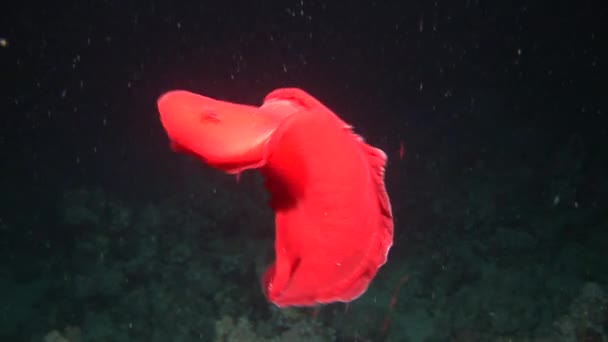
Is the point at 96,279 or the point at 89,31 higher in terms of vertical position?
the point at 89,31

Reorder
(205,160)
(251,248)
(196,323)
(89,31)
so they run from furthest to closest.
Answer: (89,31), (251,248), (196,323), (205,160)

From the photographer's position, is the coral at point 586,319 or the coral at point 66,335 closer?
the coral at point 586,319

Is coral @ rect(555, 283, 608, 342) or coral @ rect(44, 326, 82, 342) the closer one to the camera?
coral @ rect(555, 283, 608, 342)

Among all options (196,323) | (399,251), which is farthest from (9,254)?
(399,251)

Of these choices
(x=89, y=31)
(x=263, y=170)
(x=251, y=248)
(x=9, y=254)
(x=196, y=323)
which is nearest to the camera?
(x=263, y=170)

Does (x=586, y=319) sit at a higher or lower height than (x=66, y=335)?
higher

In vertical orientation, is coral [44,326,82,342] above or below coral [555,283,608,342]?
below

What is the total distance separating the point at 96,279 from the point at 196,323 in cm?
190

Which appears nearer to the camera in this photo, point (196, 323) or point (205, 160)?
point (205, 160)

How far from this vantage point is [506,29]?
1198 centimetres

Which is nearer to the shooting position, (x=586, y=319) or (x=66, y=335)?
(x=586, y=319)

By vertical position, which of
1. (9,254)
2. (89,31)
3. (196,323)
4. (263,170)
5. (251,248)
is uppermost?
(263,170)

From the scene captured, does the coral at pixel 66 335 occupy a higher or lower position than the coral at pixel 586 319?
lower

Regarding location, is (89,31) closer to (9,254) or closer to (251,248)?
(9,254)
